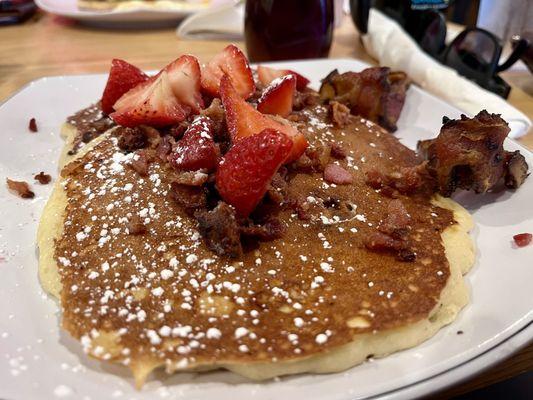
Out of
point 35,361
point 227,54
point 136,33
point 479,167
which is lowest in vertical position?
point 136,33

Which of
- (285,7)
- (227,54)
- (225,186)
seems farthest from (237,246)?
(285,7)

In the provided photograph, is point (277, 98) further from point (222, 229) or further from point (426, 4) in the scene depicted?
point (426, 4)

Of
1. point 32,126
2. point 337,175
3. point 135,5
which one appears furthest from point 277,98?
point 135,5

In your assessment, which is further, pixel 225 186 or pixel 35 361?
pixel 225 186

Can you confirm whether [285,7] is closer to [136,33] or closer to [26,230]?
[136,33]

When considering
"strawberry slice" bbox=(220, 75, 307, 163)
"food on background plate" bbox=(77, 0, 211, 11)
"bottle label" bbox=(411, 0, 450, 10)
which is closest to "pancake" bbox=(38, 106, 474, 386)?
"strawberry slice" bbox=(220, 75, 307, 163)

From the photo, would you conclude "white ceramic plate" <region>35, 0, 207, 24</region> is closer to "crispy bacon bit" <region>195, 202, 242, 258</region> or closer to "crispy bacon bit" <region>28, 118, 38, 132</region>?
"crispy bacon bit" <region>28, 118, 38, 132</region>
